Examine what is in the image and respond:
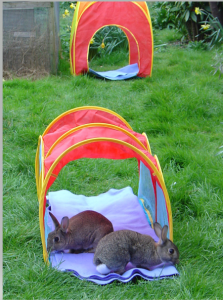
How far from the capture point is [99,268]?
8.82 feet

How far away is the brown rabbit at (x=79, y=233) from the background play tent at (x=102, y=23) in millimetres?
4470

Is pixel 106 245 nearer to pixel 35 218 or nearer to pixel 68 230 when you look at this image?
pixel 68 230

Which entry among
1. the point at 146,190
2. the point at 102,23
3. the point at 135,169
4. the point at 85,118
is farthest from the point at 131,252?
the point at 102,23

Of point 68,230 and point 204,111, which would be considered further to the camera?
point 204,111

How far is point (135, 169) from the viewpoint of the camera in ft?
14.0

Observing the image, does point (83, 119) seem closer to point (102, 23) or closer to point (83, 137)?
point (83, 137)

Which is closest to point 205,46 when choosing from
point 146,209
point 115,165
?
point 115,165

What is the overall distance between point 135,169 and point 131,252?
1600mm

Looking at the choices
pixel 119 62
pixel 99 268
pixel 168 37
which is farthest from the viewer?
pixel 168 37

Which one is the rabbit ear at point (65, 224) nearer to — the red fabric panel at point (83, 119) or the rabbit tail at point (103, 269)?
the rabbit tail at point (103, 269)

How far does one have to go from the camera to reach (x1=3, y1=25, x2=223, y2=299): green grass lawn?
8.31 feet

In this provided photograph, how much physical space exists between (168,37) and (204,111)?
4.90 meters

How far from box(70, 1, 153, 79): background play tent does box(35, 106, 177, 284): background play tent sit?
3.72 meters

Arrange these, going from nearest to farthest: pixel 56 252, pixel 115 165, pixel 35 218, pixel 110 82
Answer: pixel 56 252
pixel 35 218
pixel 115 165
pixel 110 82
